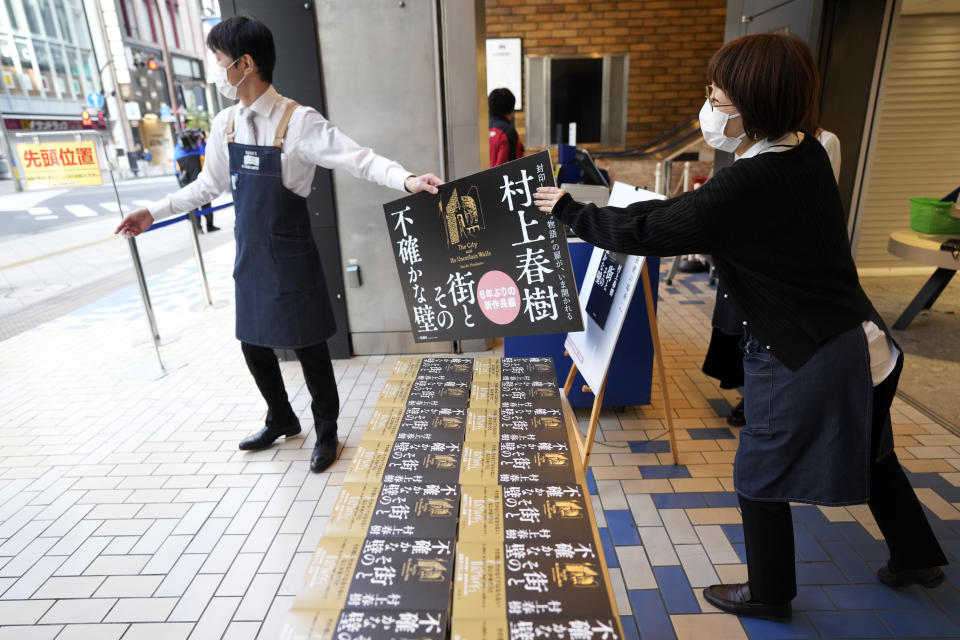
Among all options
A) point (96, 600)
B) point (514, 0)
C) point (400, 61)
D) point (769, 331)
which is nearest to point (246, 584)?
point (96, 600)

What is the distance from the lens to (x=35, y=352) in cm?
462

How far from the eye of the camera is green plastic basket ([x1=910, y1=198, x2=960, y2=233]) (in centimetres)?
399

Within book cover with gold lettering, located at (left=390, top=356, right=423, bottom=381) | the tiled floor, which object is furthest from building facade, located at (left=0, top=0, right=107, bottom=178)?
book cover with gold lettering, located at (left=390, top=356, right=423, bottom=381)

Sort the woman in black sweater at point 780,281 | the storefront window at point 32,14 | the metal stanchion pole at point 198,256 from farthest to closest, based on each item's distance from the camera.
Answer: the storefront window at point 32,14 < the metal stanchion pole at point 198,256 < the woman in black sweater at point 780,281

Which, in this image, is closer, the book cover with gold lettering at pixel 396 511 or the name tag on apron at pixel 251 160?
the book cover with gold lettering at pixel 396 511

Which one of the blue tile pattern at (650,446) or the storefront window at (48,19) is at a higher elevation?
the storefront window at (48,19)

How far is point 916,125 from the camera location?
→ 5352mm

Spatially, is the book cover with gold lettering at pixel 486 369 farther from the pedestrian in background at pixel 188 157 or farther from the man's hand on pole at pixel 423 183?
the pedestrian in background at pixel 188 157

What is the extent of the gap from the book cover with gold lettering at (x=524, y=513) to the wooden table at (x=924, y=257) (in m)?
3.93

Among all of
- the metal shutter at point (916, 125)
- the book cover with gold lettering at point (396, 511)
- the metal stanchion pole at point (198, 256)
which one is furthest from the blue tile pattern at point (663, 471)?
the metal stanchion pole at point (198, 256)

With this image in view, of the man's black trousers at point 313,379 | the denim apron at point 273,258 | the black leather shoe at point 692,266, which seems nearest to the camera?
the denim apron at point 273,258

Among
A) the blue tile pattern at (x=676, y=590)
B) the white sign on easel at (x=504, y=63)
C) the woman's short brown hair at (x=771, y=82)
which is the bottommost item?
the blue tile pattern at (x=676, y=590)

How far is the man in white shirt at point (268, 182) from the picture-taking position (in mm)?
2424

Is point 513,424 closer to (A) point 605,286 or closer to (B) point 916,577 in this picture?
(A) point 605,286
